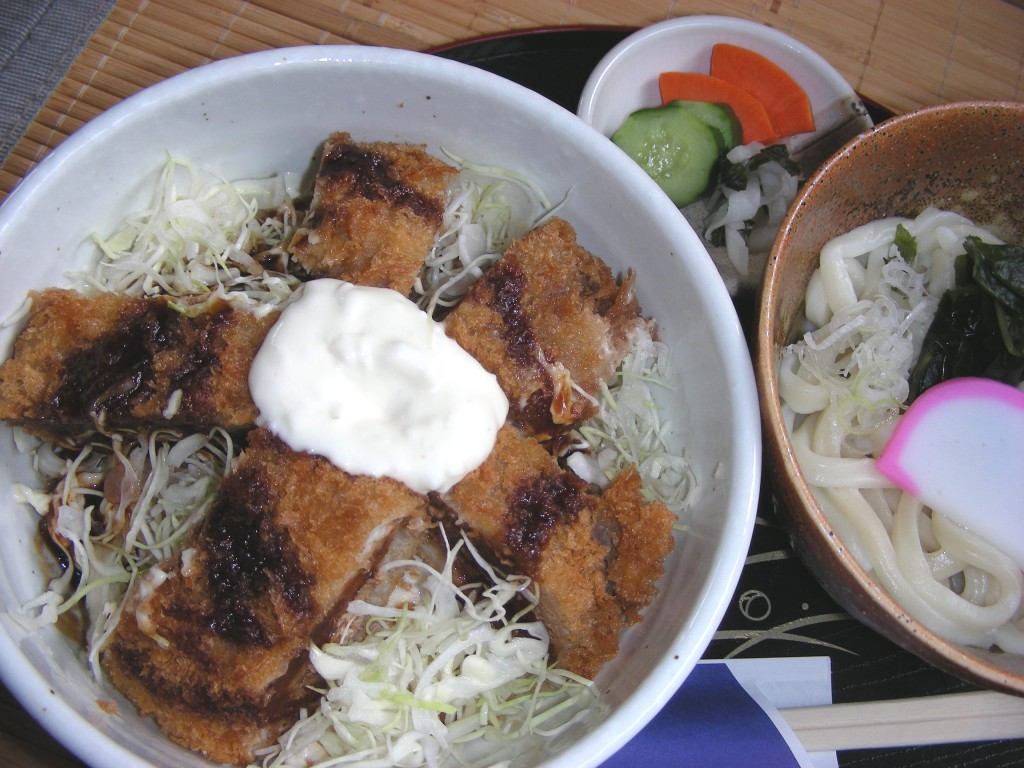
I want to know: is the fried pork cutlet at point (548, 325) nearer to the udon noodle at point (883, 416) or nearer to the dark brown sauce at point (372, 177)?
the dark brown sauce at point (372, 177)

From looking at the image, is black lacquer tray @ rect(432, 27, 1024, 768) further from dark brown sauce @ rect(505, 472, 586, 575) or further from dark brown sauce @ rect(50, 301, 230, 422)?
dark brown sauce @ rect(50, 301, 230, 422)

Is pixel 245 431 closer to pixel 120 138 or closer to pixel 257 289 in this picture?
pixel 257 289

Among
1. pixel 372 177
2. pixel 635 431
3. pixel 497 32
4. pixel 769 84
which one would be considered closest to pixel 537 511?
pixel 635 431

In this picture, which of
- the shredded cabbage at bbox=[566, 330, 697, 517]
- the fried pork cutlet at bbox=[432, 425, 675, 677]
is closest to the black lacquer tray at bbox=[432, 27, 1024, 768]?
the shredded cabbage at bbox=[566, 330, 697, 517]

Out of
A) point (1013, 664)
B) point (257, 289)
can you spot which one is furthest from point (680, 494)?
point (257, 289)

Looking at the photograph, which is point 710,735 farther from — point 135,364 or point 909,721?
point 135,364

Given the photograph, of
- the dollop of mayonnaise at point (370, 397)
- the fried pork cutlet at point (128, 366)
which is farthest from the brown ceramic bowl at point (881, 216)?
the fried pork cutlet at point (128, 366)
